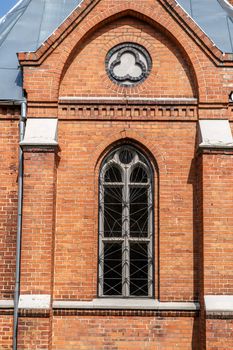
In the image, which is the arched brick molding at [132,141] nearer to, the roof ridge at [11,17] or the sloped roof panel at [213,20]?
the sloped roof panel at [213,20]

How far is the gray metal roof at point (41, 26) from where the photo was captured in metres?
12.9

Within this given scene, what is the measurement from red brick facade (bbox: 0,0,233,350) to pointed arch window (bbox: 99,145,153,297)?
6.7 inches

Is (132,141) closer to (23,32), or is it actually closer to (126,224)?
(126,224)

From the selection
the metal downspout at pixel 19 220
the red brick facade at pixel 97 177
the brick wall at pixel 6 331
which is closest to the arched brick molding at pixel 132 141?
the red brick facade at pixel 97 177

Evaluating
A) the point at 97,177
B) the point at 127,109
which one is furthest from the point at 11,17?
the point at 97,177

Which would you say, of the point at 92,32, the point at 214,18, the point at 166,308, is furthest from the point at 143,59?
the point at 166,308

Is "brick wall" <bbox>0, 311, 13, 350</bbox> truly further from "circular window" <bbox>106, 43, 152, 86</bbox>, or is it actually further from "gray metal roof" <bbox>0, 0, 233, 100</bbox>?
"circular window" <bbox>106, 43, 152, 86</bbox>

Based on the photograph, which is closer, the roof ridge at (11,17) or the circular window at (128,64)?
the circular window at (128,64)

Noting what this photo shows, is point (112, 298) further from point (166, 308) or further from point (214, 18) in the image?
point (214, 18)

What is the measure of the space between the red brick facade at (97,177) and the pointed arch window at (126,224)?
0.56ft

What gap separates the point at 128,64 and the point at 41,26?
2.52m

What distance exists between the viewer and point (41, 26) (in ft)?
44.4

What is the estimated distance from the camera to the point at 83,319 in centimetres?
1104

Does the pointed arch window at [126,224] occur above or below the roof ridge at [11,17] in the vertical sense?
below
